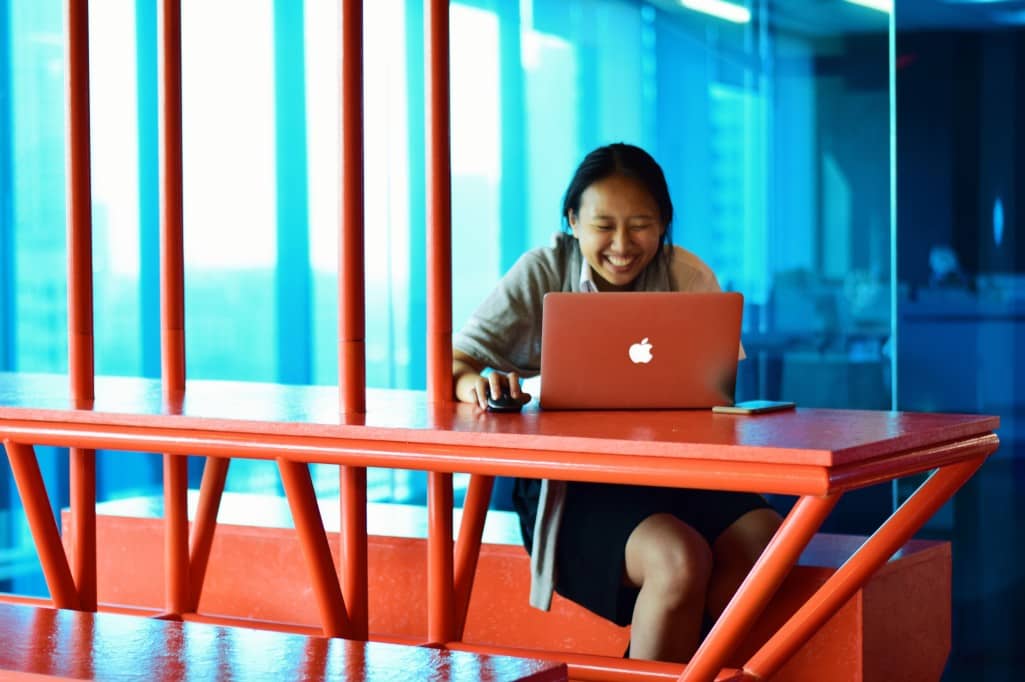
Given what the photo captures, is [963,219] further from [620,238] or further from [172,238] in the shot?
[172,238]

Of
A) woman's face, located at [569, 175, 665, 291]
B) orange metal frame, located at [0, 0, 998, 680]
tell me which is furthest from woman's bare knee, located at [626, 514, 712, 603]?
woman's face, located at [569, 175, 665, 291]

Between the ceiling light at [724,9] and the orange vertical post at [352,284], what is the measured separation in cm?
309

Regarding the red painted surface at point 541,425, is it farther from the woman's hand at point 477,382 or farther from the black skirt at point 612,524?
the black skirt at point 612,524

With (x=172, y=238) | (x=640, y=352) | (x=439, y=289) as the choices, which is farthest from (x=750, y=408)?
(x=172, y=238)

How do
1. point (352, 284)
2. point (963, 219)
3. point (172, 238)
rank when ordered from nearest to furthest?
point (352, 284), point (172, 238), point (963, 219)

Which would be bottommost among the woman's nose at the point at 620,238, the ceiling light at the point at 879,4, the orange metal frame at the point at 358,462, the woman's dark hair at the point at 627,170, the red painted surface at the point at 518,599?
the red painted surface at the point at 518,599

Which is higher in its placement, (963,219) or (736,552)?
(963,219)

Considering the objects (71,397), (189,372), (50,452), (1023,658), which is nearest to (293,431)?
(71,397)

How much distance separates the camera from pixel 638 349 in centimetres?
195

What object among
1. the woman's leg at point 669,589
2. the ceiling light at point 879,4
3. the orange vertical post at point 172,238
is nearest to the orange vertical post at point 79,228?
the orange vertical post at point 172,238

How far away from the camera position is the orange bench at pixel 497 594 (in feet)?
7.46

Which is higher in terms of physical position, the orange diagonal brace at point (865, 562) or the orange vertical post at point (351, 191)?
the orange vertical post at point (351, 191)

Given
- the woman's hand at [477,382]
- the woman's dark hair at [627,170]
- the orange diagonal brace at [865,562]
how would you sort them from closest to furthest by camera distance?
the orange diagonal brace at [865,562], the woman's hand at [477,382], the woman's dark hair at [627,170]

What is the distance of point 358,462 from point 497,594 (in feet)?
2.77
